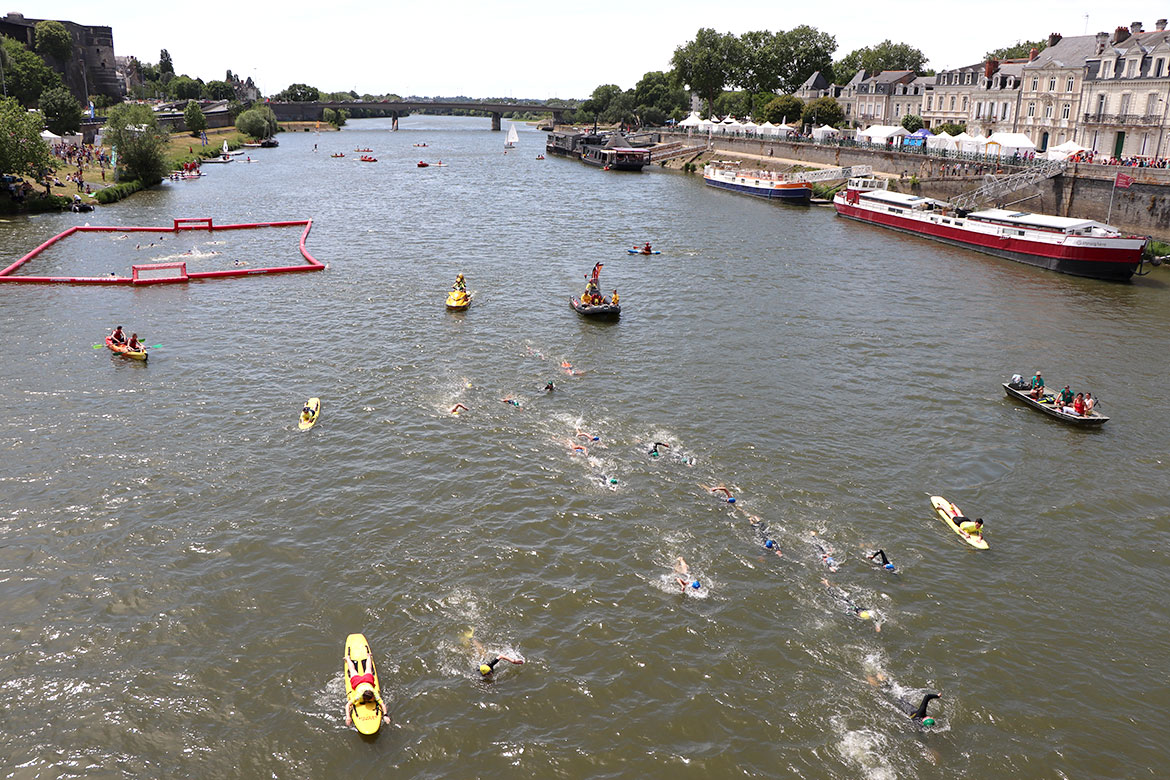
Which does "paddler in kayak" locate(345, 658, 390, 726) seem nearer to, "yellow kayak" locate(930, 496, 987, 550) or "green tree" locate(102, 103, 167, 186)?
"yellow kayak" locate(930, 496, 987, 550)

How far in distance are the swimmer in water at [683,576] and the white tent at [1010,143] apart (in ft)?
240

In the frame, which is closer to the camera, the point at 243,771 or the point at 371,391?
the point at 243,771

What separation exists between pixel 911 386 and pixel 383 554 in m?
26.5

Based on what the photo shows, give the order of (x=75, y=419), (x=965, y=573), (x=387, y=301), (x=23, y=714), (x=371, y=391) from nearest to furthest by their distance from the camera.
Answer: (x=23, y=714) → (x=965, y=573) → (x=75, y=419) → (x=371, y=391) → (x=387, y=301)

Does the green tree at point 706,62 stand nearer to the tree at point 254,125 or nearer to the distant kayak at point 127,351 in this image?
the tree at point 254,125

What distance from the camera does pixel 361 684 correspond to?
58.1ft

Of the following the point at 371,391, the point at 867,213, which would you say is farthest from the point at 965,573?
the point at 867,213

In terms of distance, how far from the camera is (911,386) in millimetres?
37844

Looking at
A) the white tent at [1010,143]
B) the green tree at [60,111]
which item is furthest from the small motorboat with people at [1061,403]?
the green tree at [60,111]

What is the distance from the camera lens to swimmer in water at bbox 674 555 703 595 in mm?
22500

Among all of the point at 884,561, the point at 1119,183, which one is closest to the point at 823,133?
the point at 1119,183

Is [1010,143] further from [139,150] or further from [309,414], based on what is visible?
[139,150]

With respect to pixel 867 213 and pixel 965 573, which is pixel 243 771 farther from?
pixel 867 213

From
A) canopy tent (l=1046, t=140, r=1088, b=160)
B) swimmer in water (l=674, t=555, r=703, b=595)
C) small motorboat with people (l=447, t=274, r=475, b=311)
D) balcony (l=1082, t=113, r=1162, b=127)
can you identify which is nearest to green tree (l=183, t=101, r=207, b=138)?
small motorboat with people (l=447, t=274, r=475, b=311)
